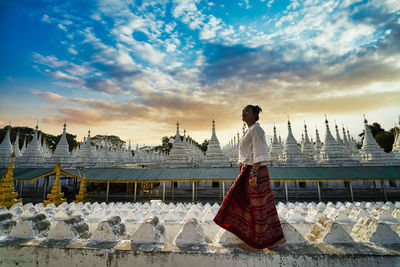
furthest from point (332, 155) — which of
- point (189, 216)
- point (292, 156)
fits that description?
point (189, 216)

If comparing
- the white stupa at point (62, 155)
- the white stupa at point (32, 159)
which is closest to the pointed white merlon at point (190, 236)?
the white stupa at point (62, 155)

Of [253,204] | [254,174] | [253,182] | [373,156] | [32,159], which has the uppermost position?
[32,159]

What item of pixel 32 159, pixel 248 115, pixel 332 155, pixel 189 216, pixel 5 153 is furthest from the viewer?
pixel 5 153

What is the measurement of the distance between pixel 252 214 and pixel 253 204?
128mm

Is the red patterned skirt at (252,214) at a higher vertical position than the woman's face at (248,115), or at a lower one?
lower

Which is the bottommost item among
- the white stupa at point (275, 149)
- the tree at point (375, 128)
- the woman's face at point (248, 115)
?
the woman's face at point (248, 115)

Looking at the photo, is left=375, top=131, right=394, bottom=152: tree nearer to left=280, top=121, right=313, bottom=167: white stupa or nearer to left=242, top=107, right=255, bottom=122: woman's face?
left=280, top=121, right=313, bottom=167: white stupa

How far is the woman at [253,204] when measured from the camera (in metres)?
2.53

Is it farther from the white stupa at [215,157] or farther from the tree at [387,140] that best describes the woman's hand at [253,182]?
the tree at [387,140]

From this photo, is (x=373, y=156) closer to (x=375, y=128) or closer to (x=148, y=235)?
(x=148, y=235)

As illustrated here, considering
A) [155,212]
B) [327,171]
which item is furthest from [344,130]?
[155,212]

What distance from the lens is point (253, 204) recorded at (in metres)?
2.65

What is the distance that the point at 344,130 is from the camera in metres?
30.1

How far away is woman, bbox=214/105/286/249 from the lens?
2.53 meters
